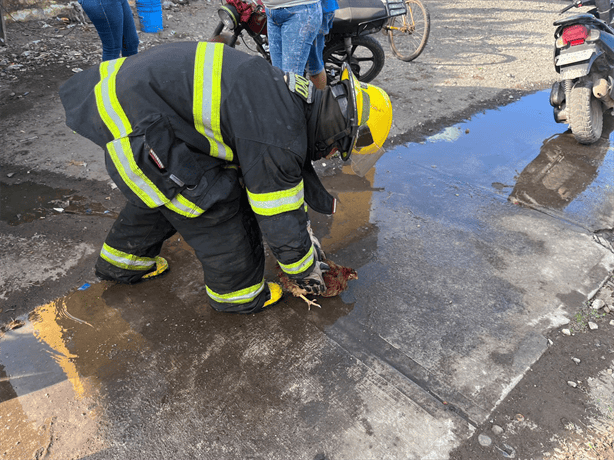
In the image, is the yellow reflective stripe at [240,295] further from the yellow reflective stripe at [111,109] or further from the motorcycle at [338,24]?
the motorcycle at [338,24]

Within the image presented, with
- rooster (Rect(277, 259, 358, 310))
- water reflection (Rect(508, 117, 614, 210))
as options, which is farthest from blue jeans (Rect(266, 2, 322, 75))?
water reflection (Rect(508, 117, 614, 210))

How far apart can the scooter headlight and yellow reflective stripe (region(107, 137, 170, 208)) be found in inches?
108

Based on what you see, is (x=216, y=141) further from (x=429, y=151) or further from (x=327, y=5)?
(x=429, y=151)

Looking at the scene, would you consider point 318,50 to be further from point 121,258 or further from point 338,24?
point 121,258

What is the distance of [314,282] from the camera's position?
7.57 ft

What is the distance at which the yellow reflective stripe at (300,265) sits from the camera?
2.13 m

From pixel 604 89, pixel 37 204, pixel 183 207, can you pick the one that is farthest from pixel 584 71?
pixel 37 204

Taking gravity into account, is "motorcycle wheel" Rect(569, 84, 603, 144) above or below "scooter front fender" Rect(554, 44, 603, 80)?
below

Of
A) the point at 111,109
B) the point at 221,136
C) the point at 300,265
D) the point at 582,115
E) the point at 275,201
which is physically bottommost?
the point at 300,265

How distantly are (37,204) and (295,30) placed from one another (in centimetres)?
223

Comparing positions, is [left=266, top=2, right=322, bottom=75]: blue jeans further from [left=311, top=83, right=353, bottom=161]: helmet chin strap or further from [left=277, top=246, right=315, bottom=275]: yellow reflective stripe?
[left=277, top=246, right=315, bottom=275]: yellow reflective stripe

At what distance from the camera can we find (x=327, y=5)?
3566mm

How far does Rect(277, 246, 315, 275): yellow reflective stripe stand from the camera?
2.13 meters

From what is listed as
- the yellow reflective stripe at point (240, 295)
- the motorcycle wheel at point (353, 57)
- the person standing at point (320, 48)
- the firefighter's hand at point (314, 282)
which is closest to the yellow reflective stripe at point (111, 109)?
the yellow reflective stripe at point (240, 295)
